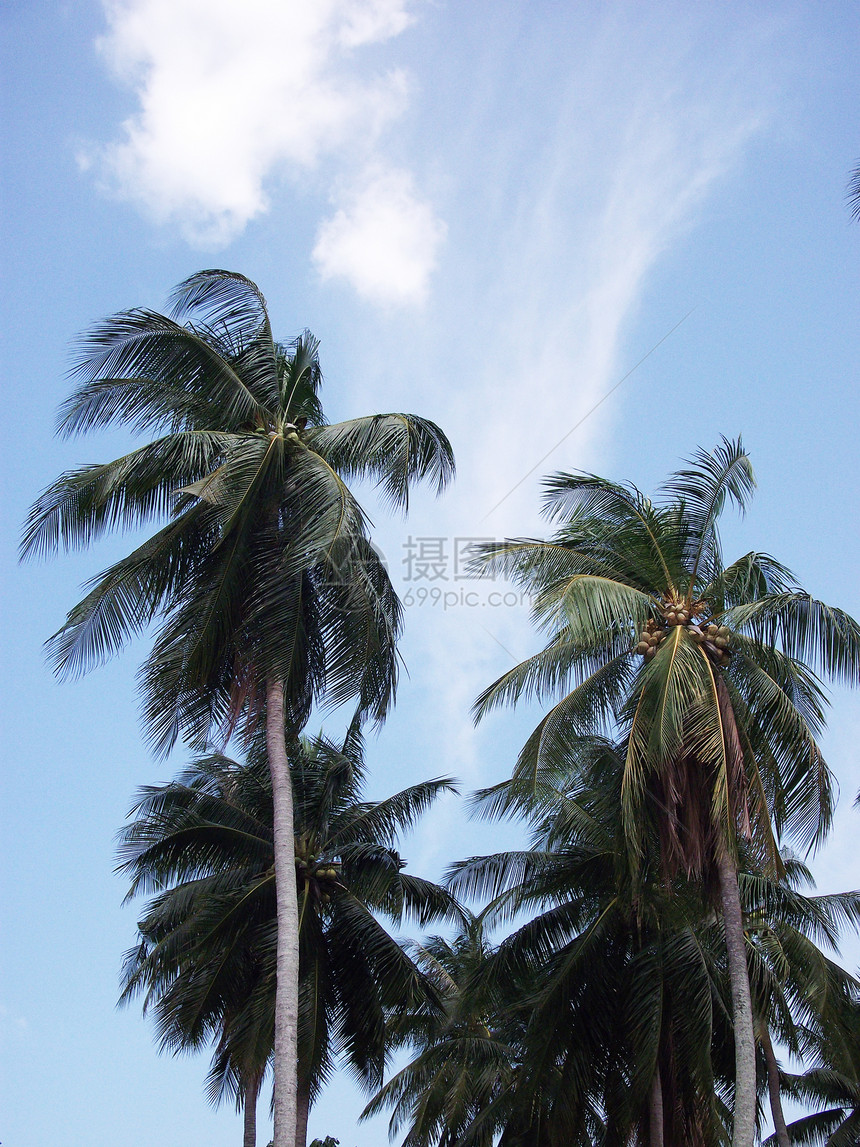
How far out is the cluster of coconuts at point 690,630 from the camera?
49.9 ft

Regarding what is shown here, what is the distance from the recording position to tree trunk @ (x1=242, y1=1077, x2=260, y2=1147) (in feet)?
69.6

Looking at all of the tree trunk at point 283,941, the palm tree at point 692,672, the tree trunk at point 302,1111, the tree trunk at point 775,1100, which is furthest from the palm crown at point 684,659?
the tree trunk at point 775,1100

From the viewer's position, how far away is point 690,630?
50.2ft

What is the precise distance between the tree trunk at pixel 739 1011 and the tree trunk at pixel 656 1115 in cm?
399

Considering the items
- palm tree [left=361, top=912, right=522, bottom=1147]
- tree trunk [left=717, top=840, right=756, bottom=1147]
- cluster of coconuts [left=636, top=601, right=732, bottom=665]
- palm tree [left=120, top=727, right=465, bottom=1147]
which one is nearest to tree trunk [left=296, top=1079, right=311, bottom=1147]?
palm tree [left=120, top=727, right=465, bottom=1147]

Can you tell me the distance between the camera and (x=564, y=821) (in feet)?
64.4

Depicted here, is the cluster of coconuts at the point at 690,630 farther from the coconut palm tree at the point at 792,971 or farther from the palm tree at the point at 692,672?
the coconut palm tree at the point at 792,971

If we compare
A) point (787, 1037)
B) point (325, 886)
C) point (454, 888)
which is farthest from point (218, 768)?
point (787, 1037)

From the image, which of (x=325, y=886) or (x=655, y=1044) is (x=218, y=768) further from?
(x=655, y=1044)

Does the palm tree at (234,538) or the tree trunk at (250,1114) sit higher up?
the palm tree at (234,538)

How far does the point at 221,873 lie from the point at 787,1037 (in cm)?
1071

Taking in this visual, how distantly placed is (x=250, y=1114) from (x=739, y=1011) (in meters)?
11.4

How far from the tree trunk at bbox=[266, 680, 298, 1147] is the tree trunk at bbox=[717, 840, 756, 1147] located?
5.18m

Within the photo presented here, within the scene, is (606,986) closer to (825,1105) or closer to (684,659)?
(684,659)
